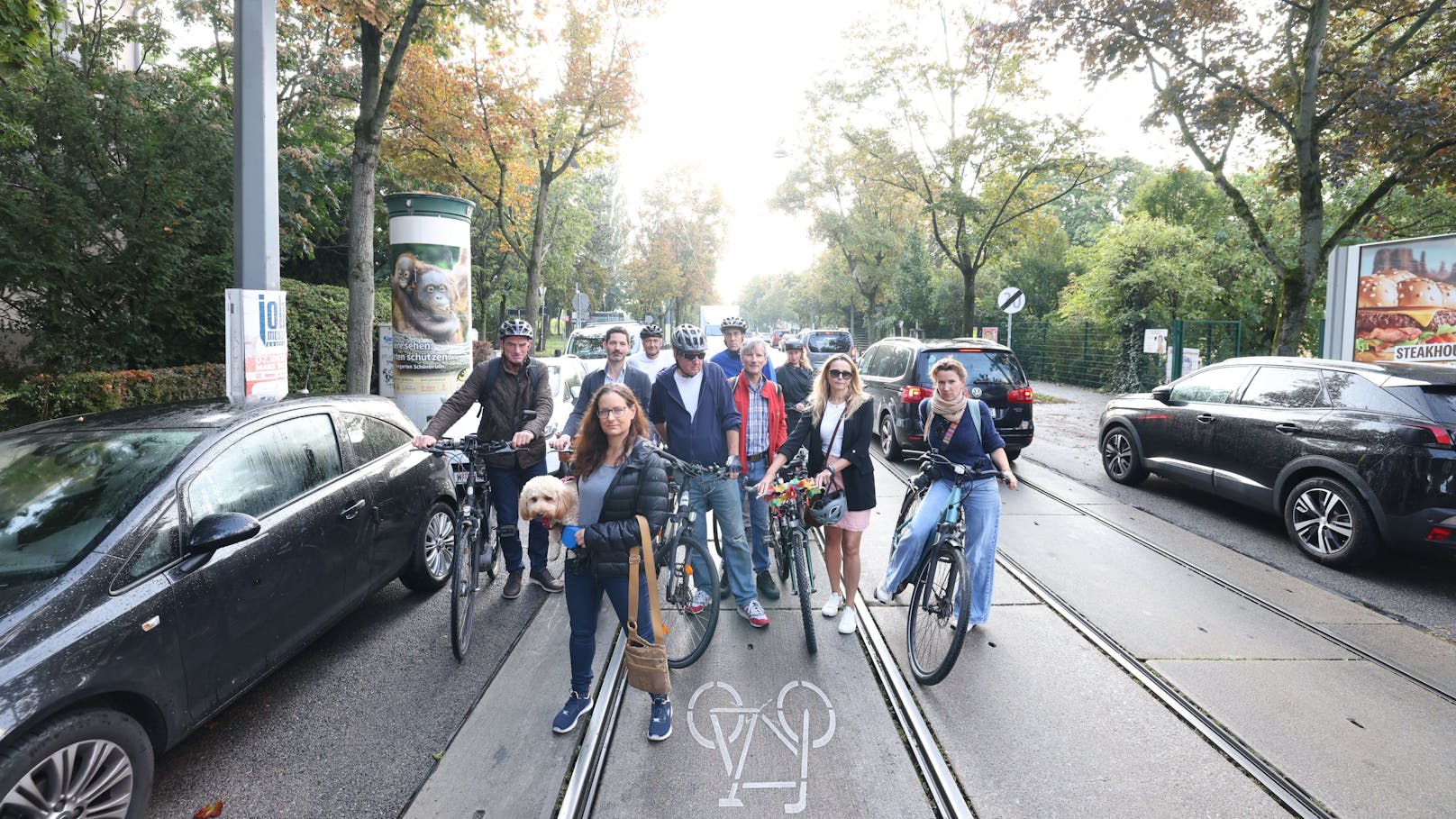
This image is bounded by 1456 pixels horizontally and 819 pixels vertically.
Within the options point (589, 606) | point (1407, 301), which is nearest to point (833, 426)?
point (589, 606)

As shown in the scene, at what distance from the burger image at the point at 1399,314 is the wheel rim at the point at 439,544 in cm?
1185

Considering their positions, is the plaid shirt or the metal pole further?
the metal pole

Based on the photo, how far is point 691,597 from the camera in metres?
4.54

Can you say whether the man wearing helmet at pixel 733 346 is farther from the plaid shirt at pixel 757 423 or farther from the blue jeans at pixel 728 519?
the blue jeans at pixel 728 519

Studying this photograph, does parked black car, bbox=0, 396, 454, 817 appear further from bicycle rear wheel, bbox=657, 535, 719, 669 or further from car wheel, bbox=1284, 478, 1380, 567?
car wheel, bbox=1284, 478, 1380, 567

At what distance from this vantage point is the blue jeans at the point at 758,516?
544 centimetres

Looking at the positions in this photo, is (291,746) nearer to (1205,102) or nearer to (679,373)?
(679,373)

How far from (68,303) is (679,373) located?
9.30 meters

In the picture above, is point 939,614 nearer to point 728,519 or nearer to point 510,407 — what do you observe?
point 728,519

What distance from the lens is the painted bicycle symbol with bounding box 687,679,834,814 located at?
3213 mm

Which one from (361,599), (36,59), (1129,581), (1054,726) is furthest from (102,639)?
(36,59)

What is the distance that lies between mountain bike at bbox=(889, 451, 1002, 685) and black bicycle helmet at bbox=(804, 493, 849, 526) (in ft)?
1.47

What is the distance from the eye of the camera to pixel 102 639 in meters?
2.62

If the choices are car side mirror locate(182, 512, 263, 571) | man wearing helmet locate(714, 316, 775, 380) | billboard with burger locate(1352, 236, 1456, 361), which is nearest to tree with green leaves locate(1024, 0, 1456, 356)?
billboard with burger locate(1352, 236, 1456, 361)
